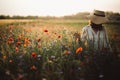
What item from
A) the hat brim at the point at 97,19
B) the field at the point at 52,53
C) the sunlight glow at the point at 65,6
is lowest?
the field at the point at 52,53

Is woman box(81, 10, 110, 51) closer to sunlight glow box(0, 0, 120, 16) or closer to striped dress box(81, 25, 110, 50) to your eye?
striped dress box(81, 25, 110, 50)

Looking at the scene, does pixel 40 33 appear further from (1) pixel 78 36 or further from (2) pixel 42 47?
(1) pixel 78 36

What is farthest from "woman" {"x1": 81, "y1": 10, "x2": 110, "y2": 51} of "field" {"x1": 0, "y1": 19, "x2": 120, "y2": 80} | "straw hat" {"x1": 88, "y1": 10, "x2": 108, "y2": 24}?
"field" {"x1": 0, "y1": 19, "x2": 120, "y2": 80}

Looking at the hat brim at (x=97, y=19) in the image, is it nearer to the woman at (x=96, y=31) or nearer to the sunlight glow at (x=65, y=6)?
the woman at (x=96, y=31)

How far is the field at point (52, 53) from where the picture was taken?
2.56 metres

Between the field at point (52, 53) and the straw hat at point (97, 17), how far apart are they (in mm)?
165

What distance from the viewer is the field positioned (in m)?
2.56

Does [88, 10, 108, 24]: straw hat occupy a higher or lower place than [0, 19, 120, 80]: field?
higher

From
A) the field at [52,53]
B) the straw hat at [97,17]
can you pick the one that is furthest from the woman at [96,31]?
the field at [52,53]

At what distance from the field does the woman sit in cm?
10

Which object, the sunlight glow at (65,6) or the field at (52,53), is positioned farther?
the sunlight glow at (65,6)

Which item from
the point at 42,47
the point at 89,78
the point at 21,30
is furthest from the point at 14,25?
the point at 89,78

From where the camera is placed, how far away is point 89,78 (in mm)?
2525

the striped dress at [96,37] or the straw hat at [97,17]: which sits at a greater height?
the straw hat at [97,17]
